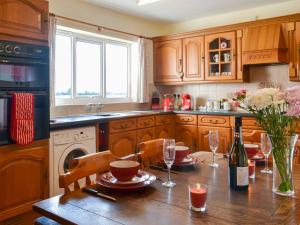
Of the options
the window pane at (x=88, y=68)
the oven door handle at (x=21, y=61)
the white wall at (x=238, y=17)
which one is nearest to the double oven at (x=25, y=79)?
the oven door handle at (x=21, y=61)

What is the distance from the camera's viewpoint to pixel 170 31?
16.6ft

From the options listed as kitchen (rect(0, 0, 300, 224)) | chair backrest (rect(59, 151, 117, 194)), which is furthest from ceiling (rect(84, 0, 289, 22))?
chair backrest (rect(59, 151, 117, 194))

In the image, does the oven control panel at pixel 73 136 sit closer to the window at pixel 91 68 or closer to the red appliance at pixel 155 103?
the window at pixel 91 68

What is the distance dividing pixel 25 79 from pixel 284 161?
7.07 feet

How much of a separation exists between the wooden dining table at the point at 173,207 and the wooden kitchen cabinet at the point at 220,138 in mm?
2594

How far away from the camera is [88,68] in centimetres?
402

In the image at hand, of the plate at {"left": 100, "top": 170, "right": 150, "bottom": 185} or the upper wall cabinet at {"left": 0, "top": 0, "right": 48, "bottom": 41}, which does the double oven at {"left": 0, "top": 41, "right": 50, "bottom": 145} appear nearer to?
the upper wall cabinet at {"left": 0, "top": 0, "right": 48, "bottom": 41}

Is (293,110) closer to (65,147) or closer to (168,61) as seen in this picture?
(65,147)

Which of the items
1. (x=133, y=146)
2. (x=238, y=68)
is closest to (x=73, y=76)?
(x=133, y=146)

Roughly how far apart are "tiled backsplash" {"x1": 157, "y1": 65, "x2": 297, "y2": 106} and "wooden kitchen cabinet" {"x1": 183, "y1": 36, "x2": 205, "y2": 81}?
1.02ft

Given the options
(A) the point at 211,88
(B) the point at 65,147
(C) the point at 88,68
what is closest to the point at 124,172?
(B) the point at 65,147

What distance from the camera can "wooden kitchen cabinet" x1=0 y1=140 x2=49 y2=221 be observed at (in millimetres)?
2348

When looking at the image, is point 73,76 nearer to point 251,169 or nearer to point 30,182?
point 30,182

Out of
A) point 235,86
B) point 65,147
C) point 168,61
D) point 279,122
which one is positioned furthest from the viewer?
point 168,61
